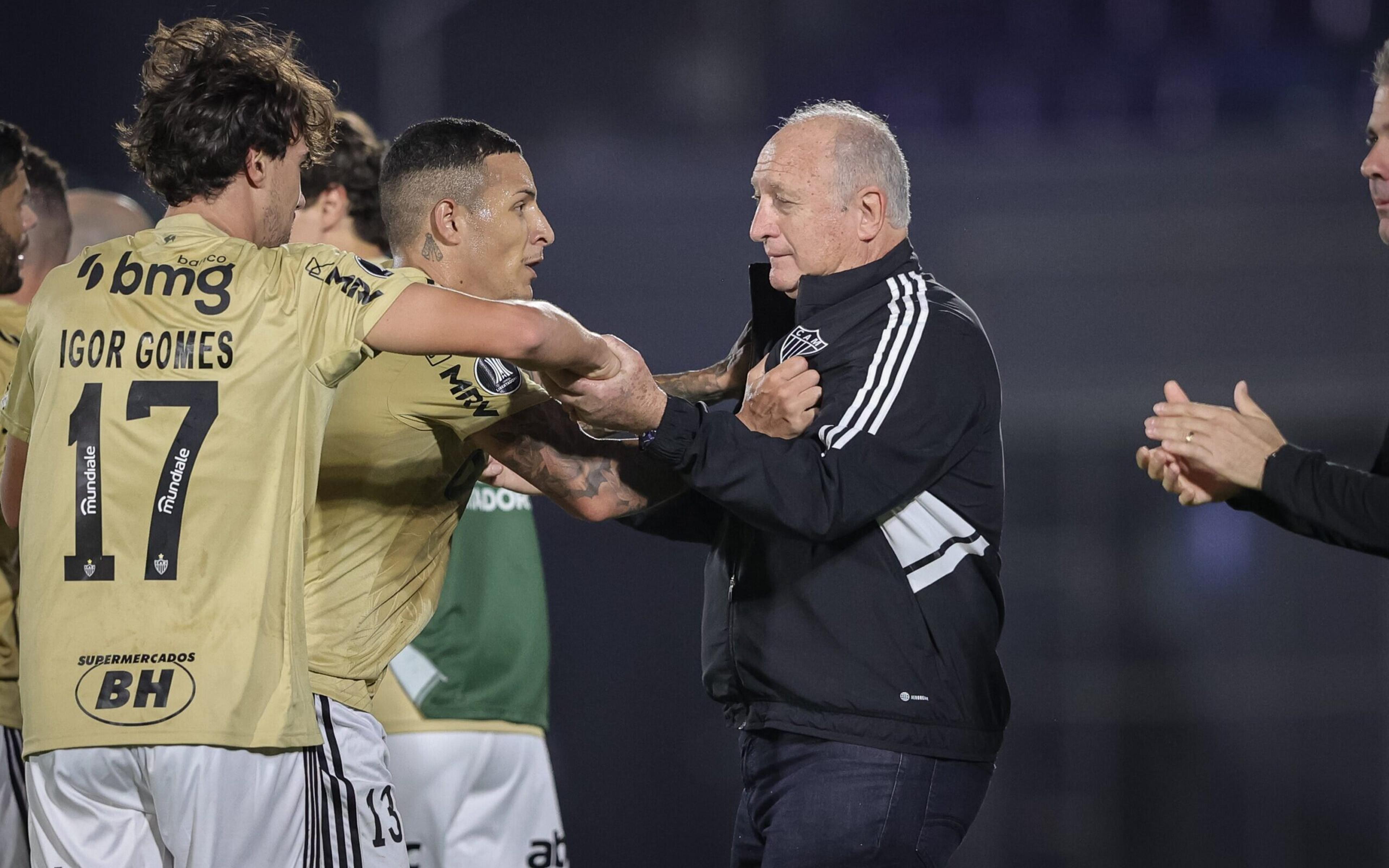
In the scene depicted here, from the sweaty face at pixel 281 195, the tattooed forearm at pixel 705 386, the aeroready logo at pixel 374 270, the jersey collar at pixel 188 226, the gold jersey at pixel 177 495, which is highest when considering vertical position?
the sweaty face at pixel 281 195

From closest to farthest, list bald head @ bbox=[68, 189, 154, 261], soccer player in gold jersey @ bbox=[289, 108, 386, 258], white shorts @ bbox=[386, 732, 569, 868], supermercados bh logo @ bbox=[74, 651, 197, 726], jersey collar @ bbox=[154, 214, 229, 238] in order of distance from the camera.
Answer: supermercados bh logo @ bbox=[74, 651, 197, 726] < jersey collar @ bbox=[154, 214, 229, 238] < white shorts @ bbox=[386, 732, 569, 868] < soccer player in gold jersey @ bbox=[289, 108, 386, 258] < bald head @ bbox=[68, 189, 154, 261]

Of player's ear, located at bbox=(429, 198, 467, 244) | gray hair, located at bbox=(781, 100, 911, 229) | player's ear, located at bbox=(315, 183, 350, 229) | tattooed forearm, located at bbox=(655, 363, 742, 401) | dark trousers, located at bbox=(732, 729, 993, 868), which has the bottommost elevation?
dark trousers, located at bbox=(732, 729, 993, 868)

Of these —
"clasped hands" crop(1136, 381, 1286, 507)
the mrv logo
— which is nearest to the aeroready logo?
the mrv logo

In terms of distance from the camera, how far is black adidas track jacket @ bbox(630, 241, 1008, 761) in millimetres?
1921

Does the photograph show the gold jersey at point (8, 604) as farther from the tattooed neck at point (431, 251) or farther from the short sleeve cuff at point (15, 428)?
the tattooed neck at point (431, 251)

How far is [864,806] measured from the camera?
6.38 feet

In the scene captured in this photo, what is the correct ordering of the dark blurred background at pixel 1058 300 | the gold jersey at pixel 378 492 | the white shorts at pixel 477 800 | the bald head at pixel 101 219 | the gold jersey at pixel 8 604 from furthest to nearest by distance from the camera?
the dark blurred background at pixel 1058 300 < the bald head at pixel 101 219 < the white shorts at pixel 477 800 < the gold jersey at pixel 8 604 < the gold jersey at pixel 378 492

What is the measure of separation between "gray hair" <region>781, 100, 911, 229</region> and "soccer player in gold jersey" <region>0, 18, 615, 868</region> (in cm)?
72

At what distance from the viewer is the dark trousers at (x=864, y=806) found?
195 cm

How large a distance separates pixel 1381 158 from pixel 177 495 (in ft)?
6.17

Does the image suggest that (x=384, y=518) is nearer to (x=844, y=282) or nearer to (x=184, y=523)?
(x=184, y=523)

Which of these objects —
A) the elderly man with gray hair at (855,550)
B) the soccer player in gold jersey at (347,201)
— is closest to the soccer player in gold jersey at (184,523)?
the elderly man with gray hair at (855,550)

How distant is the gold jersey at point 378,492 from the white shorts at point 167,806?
292 mm

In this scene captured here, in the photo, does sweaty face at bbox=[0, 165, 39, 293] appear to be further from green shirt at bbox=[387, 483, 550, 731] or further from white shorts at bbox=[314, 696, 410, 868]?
white shorts at bbox=[314, 696, 410, 868]
